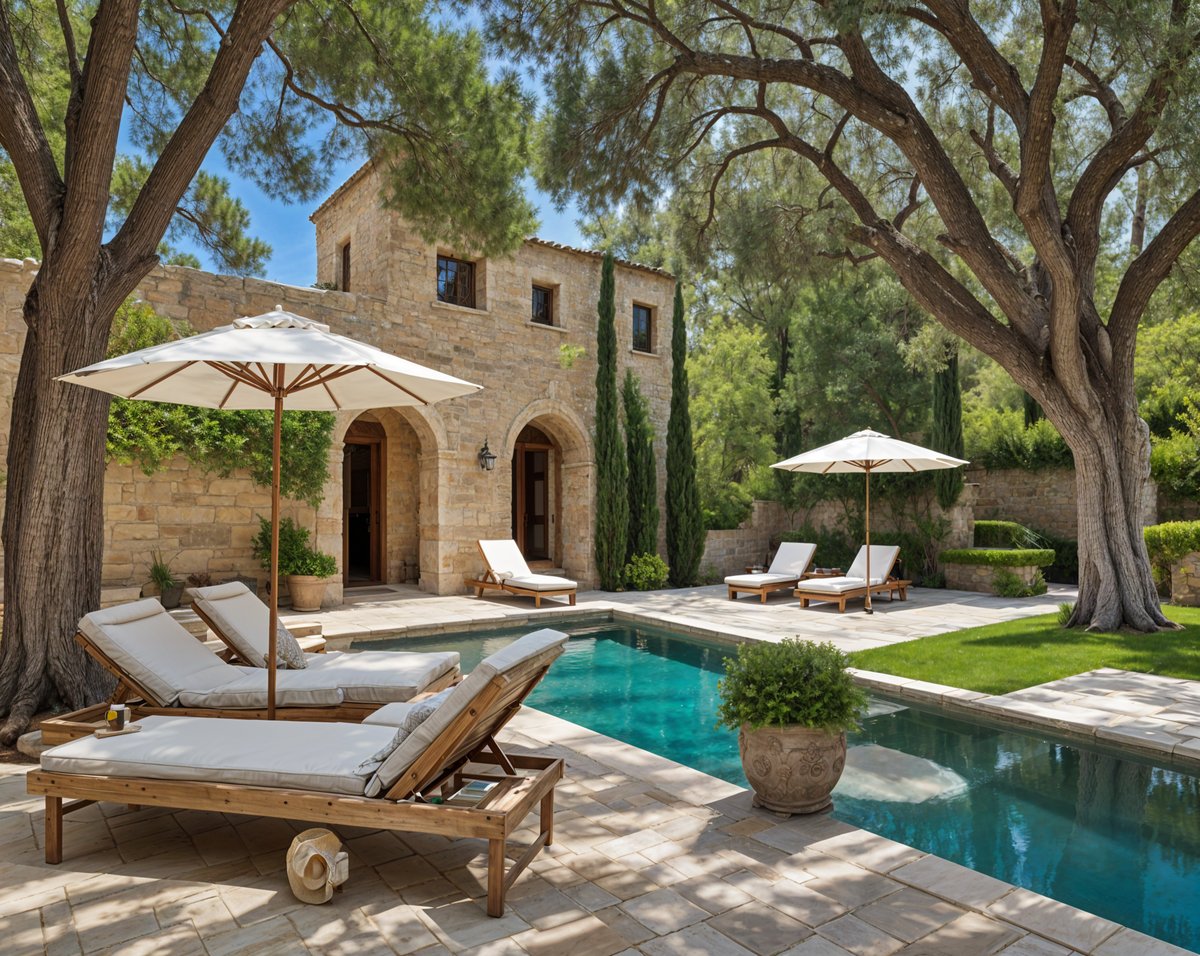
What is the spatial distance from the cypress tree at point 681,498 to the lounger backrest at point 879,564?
317cm

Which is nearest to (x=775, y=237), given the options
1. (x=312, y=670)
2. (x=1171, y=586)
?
(x=1171, y=586)

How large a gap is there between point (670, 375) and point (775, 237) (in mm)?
4674

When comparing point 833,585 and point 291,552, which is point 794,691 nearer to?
point 833,585

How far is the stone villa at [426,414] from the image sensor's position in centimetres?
1000

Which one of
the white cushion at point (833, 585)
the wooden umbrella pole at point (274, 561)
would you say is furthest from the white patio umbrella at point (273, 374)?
the white cushion at point (833, 585)

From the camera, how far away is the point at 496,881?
2719 mm

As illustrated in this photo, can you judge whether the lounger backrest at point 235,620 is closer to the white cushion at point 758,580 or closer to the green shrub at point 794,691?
the green shrub at point 794,691

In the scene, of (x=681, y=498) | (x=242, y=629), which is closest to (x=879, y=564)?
(x=681, y=498)

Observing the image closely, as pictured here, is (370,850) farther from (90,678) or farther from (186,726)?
(90,678)

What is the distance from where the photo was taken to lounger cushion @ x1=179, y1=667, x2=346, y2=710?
4.25 meters

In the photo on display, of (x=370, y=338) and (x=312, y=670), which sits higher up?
(x=370, y=338)

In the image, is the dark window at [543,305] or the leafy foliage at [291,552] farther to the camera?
the dark window at [543,305]

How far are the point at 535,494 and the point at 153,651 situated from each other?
37.3 feet

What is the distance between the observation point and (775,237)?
36.3 ft
